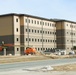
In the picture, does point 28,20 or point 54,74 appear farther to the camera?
point 28,20

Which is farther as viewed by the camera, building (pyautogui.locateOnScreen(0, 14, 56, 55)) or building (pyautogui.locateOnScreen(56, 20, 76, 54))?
building (pyautogui.locateOnScreen(56, 20, 76, 54))

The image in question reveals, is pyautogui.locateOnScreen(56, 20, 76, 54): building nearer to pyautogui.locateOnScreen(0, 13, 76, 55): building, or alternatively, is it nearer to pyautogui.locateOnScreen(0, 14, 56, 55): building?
pyautogui.locateOnScreen(0, 13, 76, 55): building

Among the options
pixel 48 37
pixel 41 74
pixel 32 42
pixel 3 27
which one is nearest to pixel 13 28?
pixel 3 27

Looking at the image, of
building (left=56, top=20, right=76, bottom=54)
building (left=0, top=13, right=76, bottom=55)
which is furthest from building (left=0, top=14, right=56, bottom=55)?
building (left=56, top=20, right=76, bottom=54)

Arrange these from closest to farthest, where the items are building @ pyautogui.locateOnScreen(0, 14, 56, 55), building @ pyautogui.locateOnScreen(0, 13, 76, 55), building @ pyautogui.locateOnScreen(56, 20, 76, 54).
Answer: building @ pyautogui.locateOnScreen(0, 14, 56, 55), building @ pyautogui.locateOnScreen(0, 13, 76, 55), building @ pyautogui.locateOnScreen(56, 20, 76, 54)

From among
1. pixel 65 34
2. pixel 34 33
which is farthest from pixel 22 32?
pixel 65 34

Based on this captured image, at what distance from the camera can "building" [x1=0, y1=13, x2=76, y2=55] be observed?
88000 mm

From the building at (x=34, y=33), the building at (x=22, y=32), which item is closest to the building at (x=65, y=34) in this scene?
the building at (x=34, y=33)

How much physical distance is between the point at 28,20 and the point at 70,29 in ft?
94.6

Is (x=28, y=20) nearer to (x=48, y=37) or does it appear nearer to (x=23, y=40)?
(x=23, y=40)

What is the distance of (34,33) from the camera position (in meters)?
97.2

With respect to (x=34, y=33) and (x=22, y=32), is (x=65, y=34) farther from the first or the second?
(x=22, y=32)

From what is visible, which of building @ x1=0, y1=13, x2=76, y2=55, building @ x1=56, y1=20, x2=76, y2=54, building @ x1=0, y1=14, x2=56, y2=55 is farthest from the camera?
building @ x1=56, y1=20, x2=76, y2=54

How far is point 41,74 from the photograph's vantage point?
66.6 feet
